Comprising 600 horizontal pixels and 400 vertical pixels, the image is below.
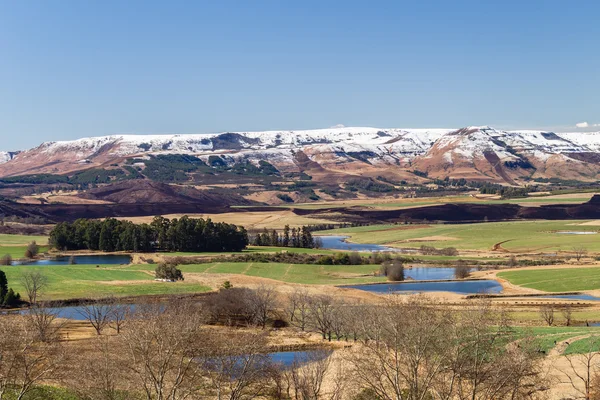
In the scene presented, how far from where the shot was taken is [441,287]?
94.0 m

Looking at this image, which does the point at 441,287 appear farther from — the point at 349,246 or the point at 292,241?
the point at 292,241

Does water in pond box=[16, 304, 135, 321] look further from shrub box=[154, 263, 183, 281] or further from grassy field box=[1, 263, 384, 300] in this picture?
shrub box=[154, 263, 183, 281]

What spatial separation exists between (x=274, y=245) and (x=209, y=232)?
1646cm

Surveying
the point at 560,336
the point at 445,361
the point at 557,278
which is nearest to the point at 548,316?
the point at 560,336

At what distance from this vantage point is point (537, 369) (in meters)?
41.5

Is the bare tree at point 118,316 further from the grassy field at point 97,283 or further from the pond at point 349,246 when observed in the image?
the pond at point 349,246

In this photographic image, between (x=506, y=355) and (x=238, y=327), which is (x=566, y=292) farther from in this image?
(x=506, y=355)

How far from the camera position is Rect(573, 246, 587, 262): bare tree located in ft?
399

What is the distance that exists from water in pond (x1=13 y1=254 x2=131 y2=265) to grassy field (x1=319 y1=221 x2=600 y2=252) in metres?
61.0

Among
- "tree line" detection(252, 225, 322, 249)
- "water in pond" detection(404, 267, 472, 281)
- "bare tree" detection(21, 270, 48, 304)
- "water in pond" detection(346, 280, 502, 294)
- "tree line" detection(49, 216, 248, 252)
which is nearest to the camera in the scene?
"bare tree" detection(21, 270, 48, 304)

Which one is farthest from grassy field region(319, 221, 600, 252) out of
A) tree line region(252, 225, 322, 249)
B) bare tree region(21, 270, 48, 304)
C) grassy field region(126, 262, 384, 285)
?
bare tree region(21, 270, 48, 304)

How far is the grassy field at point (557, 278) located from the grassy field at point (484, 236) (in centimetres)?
3546

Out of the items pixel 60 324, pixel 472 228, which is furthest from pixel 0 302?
pixel 472 228

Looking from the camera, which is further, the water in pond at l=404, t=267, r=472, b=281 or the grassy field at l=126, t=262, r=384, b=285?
the water in pond at l=404, t=267, r=472, b=281
